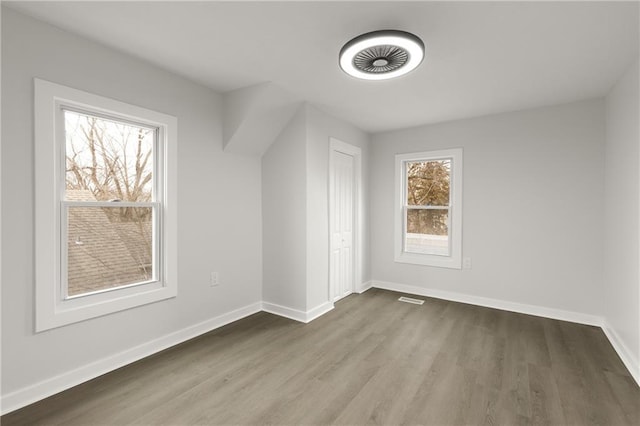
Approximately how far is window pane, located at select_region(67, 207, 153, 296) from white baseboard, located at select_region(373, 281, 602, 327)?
3287 mm

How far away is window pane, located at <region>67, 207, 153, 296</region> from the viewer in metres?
2.16

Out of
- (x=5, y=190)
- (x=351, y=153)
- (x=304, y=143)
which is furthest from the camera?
(x=351, y=153)

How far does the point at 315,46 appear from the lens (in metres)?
2.18

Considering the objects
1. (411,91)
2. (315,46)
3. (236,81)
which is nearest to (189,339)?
(236,81)

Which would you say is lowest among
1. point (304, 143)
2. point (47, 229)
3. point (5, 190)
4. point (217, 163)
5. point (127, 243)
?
point (127, 243)

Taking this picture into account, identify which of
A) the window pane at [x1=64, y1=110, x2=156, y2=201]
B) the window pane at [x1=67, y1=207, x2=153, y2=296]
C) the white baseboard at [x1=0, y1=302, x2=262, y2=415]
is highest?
the window pane at [x1=64, y1=110, x2=156, y2=201]

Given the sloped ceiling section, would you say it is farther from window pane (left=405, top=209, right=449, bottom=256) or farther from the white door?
window pane (left=405, top=209, right=449, bottom=256)

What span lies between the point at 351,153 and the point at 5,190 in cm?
339

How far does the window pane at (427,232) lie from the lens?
4.14 meters

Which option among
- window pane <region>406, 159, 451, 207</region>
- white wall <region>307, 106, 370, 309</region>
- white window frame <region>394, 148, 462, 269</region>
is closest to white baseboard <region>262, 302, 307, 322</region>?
white wall <region>307, 106, 370, 309</region>

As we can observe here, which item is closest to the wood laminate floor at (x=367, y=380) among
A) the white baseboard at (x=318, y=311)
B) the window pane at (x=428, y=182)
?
the white baseboard at (x=318, y=311)

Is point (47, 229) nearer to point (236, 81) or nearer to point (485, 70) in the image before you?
point (236, 81)

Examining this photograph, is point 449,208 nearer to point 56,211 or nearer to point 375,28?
point 375,28

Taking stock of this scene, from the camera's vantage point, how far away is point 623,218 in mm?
2531
